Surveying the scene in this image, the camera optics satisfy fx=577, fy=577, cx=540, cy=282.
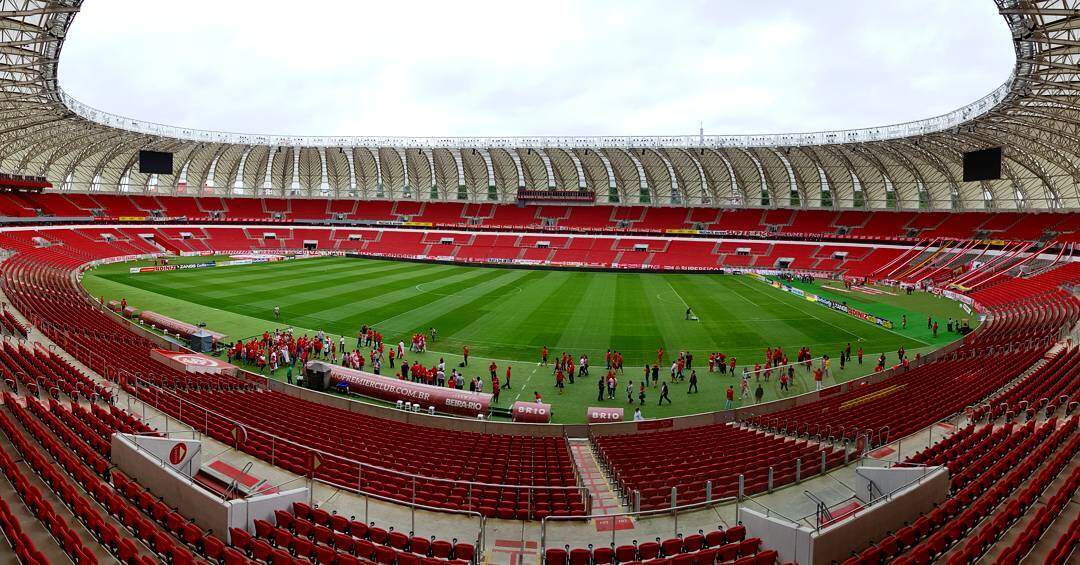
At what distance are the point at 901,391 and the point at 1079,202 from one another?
53.5 m

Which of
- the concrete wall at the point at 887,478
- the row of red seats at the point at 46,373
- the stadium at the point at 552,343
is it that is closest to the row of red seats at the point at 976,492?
the stadium at the point at 552,343

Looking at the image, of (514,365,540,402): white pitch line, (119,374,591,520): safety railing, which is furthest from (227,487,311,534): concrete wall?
(514,365,540,402): white pitch line

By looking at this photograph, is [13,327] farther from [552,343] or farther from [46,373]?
[552,343]

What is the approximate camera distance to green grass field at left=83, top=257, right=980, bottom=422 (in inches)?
1063

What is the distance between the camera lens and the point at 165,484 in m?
9.52

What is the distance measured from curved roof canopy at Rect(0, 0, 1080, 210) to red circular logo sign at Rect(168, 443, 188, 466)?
2662 centimetres

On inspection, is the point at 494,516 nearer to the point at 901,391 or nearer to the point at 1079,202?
the point at 901,391

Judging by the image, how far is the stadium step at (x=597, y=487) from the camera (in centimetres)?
1031

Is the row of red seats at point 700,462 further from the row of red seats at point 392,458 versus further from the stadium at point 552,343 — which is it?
the row of red seats at point 392,458

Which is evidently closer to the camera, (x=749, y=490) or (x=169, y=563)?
(x=169, y=563)

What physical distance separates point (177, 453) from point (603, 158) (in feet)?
230

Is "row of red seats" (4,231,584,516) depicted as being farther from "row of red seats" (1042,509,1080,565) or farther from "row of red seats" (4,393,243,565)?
"row of red seats" (1042,509,1080,565)

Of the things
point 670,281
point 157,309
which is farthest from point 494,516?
point 670,281

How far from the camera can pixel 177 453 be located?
1033 centimetres
